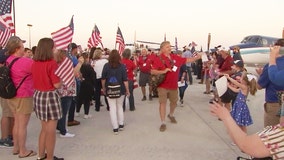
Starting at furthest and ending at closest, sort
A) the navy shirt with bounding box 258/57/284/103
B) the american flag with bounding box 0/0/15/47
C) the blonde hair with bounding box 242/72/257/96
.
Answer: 1. the american flag with bounding box 0/0/15/47
2. the blonde hair with bounding box 242/72/257/96
3. the navy shirt with bounding box 258/57/284/103

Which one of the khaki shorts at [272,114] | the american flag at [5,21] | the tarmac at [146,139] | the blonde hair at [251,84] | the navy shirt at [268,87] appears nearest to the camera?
the navy shirt at [268,87]

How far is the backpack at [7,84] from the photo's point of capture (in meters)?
4.72

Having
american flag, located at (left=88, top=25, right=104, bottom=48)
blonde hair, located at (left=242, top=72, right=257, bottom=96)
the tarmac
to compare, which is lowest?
the tarmac

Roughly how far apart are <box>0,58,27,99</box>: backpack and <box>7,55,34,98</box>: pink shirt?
50 millimetres

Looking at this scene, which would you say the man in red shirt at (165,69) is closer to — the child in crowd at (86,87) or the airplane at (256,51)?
the child in crowd at (86,87)

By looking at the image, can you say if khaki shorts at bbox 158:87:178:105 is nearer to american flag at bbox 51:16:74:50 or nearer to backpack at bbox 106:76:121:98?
backpack at bbox 106:76:121:98

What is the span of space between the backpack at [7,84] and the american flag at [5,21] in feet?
12.0

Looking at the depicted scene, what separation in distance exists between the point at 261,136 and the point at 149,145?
3925mm

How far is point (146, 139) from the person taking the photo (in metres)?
6.01

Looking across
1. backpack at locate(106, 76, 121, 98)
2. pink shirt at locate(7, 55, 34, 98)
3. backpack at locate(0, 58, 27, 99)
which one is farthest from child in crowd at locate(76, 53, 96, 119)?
backpack at locate(0, 58, 27, 99)

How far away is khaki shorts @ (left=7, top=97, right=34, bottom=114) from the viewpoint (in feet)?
15.7

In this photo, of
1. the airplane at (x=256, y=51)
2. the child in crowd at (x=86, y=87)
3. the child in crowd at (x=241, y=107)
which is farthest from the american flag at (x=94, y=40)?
the airplane at (x=256, y=51)

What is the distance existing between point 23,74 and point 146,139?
102 inches

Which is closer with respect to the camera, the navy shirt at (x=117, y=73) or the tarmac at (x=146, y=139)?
the tarmac at (x=146, y=139)
